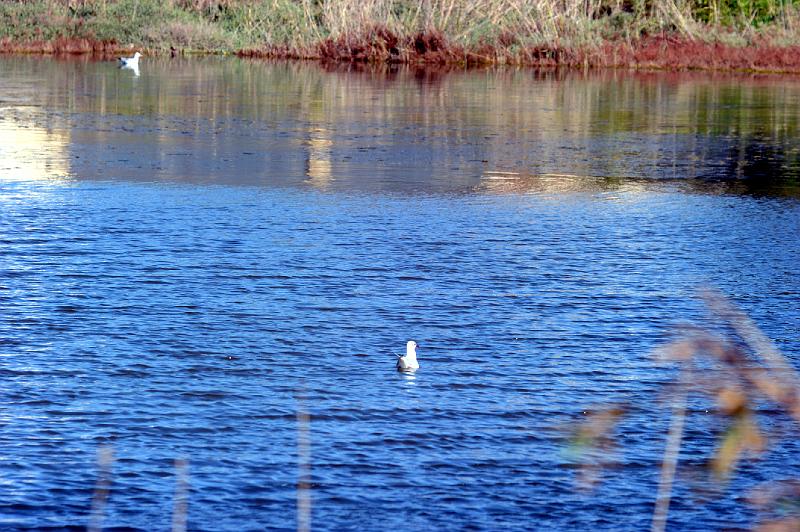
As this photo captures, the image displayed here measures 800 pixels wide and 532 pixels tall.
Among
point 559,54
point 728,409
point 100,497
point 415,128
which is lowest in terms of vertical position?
point 100,497

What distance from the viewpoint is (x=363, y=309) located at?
993 centimetres

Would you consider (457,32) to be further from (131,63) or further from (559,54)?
(131,63)

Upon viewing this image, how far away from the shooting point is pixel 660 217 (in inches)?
564

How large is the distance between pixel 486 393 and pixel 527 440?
844mm

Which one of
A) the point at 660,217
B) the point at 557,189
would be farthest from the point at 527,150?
the point at 660,217

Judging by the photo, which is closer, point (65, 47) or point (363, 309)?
point (363, 309)

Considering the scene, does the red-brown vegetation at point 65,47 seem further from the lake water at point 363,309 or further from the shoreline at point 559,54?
the lake water at point 363,309

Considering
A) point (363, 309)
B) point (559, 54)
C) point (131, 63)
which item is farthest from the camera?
point (559, 54)

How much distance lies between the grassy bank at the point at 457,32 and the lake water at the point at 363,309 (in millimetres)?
19002

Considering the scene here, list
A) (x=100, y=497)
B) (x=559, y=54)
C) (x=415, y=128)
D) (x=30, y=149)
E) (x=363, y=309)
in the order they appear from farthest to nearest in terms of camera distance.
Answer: (x=559, y=54), (x=415, y=128), (x=30, y=149), (x=363, y=309), (x=100, y=497)

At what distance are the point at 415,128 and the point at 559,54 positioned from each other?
19.0m

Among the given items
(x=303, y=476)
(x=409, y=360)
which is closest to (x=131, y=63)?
(x=409, y=360)

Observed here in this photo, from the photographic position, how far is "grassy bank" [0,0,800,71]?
1592 inches

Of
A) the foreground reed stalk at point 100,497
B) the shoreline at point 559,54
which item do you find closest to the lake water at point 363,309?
the foreground reed stalk at point 100,497
